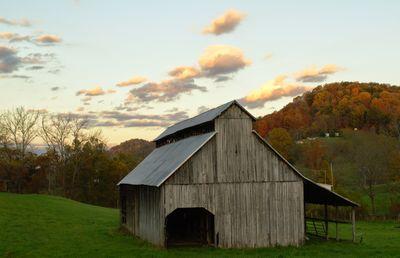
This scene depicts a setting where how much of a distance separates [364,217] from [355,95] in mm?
67151

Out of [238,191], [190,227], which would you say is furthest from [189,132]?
[190,227]

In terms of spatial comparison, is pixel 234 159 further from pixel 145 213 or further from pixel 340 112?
pixel 340 112

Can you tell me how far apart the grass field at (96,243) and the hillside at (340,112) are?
2735 inches

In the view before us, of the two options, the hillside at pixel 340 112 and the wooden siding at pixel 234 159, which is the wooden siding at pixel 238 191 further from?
the hillside at pixel 340 112

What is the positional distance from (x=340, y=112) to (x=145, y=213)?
95.8 m

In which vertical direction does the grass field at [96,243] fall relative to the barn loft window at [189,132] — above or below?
below

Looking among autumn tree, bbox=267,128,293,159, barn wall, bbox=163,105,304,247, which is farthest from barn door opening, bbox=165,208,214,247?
autumn tree, bbox=267,128,293,159

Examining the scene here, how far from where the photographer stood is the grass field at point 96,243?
1048 inches

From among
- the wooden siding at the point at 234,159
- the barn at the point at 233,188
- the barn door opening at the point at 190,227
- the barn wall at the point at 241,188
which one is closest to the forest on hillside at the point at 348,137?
the barn door opening at the point at 190,227

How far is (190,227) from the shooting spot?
127 feet

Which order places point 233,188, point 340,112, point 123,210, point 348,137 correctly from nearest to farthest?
1. point 233,188
2. point 123,210
3. point 348,137
4. point 340,112

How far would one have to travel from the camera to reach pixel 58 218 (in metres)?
49.6

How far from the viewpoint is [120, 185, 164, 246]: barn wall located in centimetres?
2859

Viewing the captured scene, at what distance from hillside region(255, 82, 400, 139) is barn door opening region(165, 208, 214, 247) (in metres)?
77.0
